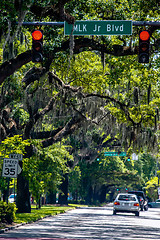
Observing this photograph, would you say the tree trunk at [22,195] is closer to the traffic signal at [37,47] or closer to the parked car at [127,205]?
the parked car at [127,205]

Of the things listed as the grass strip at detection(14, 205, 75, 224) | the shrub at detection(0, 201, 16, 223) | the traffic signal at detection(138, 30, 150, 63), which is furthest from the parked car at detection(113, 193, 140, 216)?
the traffic signal at detection(138, 30, 150, 63)

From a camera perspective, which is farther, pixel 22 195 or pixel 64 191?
pixel 64 191

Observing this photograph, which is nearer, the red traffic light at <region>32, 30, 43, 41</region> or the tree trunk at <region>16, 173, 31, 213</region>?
the red traffic light at <region>32, 30, 43, 41</region>

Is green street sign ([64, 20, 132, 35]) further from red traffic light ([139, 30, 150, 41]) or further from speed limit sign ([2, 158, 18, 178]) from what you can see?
speed limit sign ([2, 158, 18, 178])

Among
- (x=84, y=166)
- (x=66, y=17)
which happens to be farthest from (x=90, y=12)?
(x=84, y=166)

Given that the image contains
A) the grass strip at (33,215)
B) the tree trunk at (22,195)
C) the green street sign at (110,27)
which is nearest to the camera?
the green street sign at (110,27)

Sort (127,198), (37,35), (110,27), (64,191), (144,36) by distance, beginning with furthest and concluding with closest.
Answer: (64,191) < (127,198) < (110,27) < (37,35) < (144,36)

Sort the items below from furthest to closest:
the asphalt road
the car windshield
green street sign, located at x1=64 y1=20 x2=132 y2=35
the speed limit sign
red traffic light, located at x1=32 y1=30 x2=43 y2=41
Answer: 1. the car windshield
2. the speed limit sign
3. the asphalt road
4. green street sign, located at x1=64 y1=20 x2=132 y2=35
5. red traffic light, located at x1=32 y1=30 x2=43 y2=41

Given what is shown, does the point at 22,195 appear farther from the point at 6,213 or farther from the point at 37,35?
the point at 37,35

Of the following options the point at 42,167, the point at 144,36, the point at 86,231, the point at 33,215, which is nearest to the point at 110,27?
the point at 144,36

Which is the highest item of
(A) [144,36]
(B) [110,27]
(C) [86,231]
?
(B) [110,27]

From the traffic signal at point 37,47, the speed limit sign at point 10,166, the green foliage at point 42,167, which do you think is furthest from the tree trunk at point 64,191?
the traffic signal at point 37,47

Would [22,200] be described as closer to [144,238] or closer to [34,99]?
[34,99]

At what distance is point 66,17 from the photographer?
556 inches
